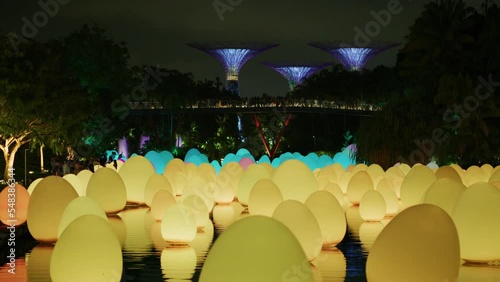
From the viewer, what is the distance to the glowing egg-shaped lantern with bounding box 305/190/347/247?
19766 millimetres

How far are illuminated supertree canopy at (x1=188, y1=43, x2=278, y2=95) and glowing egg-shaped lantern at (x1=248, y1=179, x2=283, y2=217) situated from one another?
7319 cm

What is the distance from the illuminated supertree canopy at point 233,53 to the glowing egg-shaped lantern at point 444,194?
7510 cm

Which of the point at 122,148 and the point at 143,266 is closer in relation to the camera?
the point at 143,266

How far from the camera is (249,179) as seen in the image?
3052cm

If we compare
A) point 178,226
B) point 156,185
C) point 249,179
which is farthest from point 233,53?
point 178,226

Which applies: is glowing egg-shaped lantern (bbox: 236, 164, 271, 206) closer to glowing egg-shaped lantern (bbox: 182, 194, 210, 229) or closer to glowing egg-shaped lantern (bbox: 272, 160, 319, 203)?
glowing egg-shaped lantern (bbox: 272, 160, 319, 203)

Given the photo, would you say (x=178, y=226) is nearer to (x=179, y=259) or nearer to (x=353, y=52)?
(x=179, y=259)

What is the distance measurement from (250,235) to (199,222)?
12.2 m

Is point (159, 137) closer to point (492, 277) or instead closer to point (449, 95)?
point (449, 95)

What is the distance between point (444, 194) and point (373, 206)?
3704mm

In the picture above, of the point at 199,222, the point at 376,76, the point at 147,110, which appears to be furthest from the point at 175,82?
the point at 199,222

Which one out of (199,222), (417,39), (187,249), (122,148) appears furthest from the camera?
(122,148)

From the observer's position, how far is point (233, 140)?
81.4 m

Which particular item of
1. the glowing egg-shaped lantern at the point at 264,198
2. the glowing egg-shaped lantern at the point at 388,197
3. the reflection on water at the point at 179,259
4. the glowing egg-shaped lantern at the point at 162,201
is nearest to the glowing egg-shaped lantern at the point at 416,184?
the glowing egg-shaped lantern at the point at 388,197
